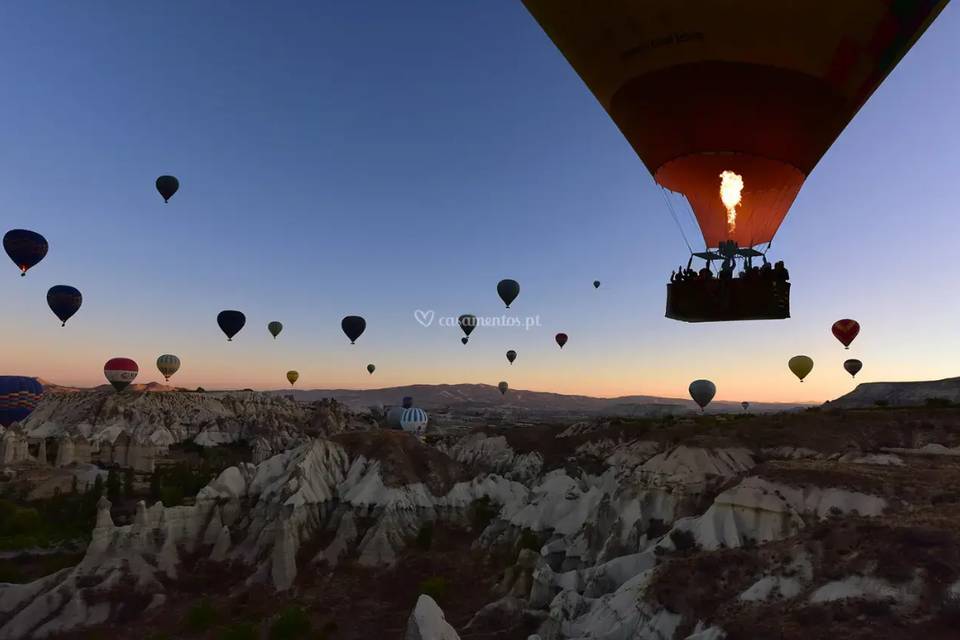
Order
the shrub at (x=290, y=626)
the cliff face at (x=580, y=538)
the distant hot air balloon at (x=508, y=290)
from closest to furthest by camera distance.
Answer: the cliff face at (x=580, y=538)
the shrub at (x=290, y=626)
the distant hot air balloon at (x=508, y=290)

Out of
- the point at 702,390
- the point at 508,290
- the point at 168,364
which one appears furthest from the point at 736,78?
the point at 168,364

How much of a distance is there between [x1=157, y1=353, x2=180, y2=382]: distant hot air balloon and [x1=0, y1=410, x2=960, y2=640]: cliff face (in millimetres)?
81733

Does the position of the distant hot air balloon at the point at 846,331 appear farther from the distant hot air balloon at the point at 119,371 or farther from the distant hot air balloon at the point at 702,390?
the distant hot air balloon at the point at 119,371

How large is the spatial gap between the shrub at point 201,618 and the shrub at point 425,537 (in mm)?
15642

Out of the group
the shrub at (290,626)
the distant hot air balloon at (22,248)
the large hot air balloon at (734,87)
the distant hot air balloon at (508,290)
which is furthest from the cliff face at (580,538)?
the distant hot air balloon at (22,248)

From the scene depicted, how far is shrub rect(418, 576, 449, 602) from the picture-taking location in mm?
35969

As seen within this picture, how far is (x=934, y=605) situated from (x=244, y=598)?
37.1 meters

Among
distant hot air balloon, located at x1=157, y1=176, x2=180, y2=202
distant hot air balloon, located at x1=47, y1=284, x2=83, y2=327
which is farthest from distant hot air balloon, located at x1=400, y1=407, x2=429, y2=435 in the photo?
distant hot air balloon, located at x1=157, y1=176, x2=180, y2=202

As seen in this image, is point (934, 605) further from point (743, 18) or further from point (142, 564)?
point (142, 564)

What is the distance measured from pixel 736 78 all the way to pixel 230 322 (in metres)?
91.6

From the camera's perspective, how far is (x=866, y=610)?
13789 millimetres

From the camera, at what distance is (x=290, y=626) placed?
101ft

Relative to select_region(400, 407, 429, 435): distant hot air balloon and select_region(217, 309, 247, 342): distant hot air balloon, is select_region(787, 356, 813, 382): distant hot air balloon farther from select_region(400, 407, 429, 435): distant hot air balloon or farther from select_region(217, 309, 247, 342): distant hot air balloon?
select_region(217, 309, 247, 342): distant hot air balloon

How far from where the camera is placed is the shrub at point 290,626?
30609 mm
